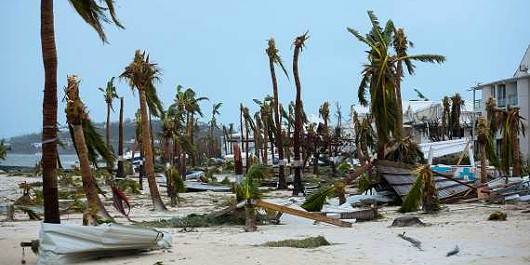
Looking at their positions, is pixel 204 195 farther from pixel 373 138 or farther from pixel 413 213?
pixel 373 138

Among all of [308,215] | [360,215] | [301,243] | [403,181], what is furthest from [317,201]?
[301,243]

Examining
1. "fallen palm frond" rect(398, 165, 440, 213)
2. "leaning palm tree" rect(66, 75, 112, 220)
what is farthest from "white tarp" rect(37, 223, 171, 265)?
"fallen palm frond" rect(398, 165, 440, 213)

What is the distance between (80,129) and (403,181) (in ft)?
40.1

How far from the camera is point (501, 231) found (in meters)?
14.5

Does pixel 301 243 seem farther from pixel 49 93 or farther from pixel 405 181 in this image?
pixel 405 181

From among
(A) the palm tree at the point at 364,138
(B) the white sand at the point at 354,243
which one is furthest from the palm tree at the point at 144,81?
(A) the palm tree at the point at 364,138

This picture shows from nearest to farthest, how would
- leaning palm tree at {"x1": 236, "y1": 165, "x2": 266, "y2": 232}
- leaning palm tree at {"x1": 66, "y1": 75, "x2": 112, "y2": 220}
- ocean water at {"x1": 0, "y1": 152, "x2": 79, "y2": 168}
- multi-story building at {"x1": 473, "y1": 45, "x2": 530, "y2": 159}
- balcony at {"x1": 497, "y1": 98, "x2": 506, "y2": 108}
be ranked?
leaning palm tree at {"x1": 66, "y1": 75, "x2": 112, "y2": 220} < leaning palm tree at {"x1": 236, "y1": 165, "x2": 266, "y2": 232} < multi-story building at {"x1": 473, "y1": 45, "x2": 530, "y2": 159} < balcony at {"x1": 497, "y1": 98, "x2": 506, "y2": 108} < ocean water at {"x1": 0, "y1": 152, "x2": 79, "y2": 168}

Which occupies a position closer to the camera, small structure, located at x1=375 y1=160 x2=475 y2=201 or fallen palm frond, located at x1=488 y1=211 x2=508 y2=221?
fallen palm frond, located at x1=488 y1=211 x2=508 y2=221

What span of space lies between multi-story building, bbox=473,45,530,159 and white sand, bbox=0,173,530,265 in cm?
3220

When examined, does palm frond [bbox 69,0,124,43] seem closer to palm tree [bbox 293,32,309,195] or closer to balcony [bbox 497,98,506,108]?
palm tree [bbox 293,32,309,195]

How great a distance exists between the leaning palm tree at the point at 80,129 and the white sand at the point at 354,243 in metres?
1.75

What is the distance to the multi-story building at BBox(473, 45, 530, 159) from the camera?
163ft

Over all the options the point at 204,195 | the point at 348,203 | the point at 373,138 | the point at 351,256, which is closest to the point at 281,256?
the point at 351,256

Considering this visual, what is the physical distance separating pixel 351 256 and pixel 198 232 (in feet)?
18.6
